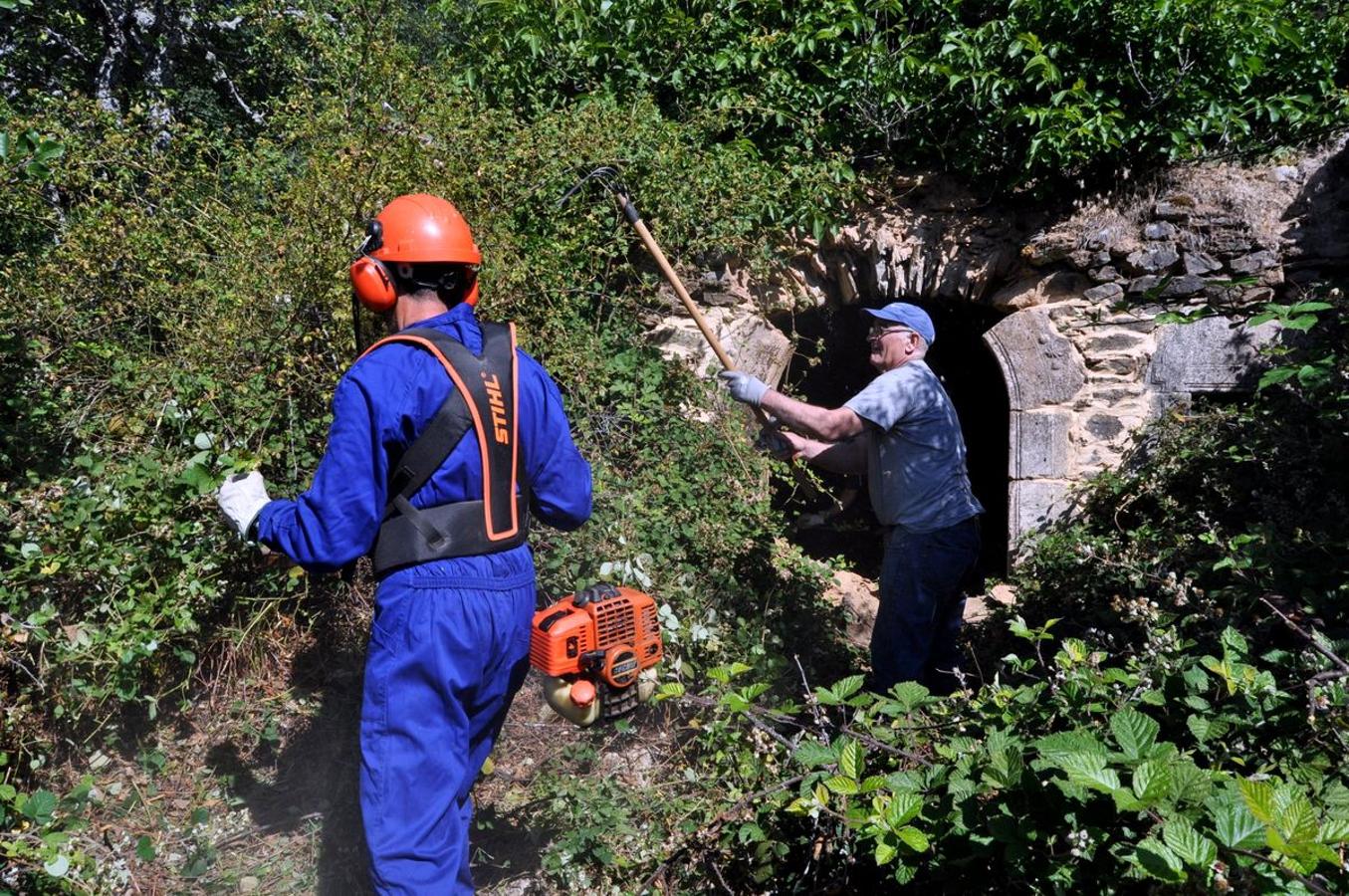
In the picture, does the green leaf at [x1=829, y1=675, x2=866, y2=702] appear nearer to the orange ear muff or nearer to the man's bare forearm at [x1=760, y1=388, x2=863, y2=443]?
the man's bare forearm at [x1=760, y1=388, x2=863, y2=443]

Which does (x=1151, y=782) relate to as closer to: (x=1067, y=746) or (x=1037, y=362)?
(x=1067, y=746)

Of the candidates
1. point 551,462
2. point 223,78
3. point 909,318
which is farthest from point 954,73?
point 223,78

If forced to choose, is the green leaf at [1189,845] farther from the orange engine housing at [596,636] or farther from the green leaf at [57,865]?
the green leaf at [57,865]

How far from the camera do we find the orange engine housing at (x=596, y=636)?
2.85m

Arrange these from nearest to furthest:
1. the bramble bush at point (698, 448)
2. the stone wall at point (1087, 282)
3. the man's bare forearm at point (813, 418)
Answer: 1. the bramble bush at point (698, 448)
2. the man's bare forearm at point (813, 418)
3. the stone wall at point (1087, 282)

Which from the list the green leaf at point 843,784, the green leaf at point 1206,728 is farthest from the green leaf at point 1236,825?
the green leaf at point 843,784

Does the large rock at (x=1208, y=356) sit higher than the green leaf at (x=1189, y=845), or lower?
lower

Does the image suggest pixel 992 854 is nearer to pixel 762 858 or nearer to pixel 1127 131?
pixel 762 858

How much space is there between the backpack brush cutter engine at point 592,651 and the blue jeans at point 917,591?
151cm

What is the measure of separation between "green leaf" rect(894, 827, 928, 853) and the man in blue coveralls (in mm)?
1177

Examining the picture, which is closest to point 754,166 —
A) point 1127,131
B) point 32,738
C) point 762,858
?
point 1127,131

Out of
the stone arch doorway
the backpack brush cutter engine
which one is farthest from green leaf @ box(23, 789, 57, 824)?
the stone arch doorway

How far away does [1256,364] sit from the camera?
5465 millimetres

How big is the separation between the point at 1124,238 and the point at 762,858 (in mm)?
4277
